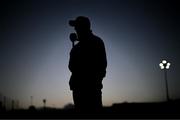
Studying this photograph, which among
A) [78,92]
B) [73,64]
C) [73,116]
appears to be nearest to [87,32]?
[73,64]

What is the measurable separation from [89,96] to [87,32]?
107cm

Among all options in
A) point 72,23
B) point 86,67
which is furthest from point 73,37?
point 86,67

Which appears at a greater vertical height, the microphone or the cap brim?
the cap brim

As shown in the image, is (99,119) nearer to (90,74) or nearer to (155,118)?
(155,118)

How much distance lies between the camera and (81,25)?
456cm

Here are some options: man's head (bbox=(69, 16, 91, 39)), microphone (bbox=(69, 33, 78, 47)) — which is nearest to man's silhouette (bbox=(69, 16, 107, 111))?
man's head (bbox=(69, 16, 91, 39))

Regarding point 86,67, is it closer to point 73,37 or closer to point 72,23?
point 73,37

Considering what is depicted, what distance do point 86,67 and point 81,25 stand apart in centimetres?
69

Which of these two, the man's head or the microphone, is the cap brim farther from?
the microphone

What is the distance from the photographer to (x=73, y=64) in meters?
4.53

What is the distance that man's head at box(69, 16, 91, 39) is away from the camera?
4523mm

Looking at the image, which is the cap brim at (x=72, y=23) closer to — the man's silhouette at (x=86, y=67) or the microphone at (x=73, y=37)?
the man's silhouette at (x=86, y=67)

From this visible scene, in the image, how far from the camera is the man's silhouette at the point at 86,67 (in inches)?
173

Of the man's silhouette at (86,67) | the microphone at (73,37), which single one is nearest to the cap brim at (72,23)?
the man's silhouette at (86,67)
